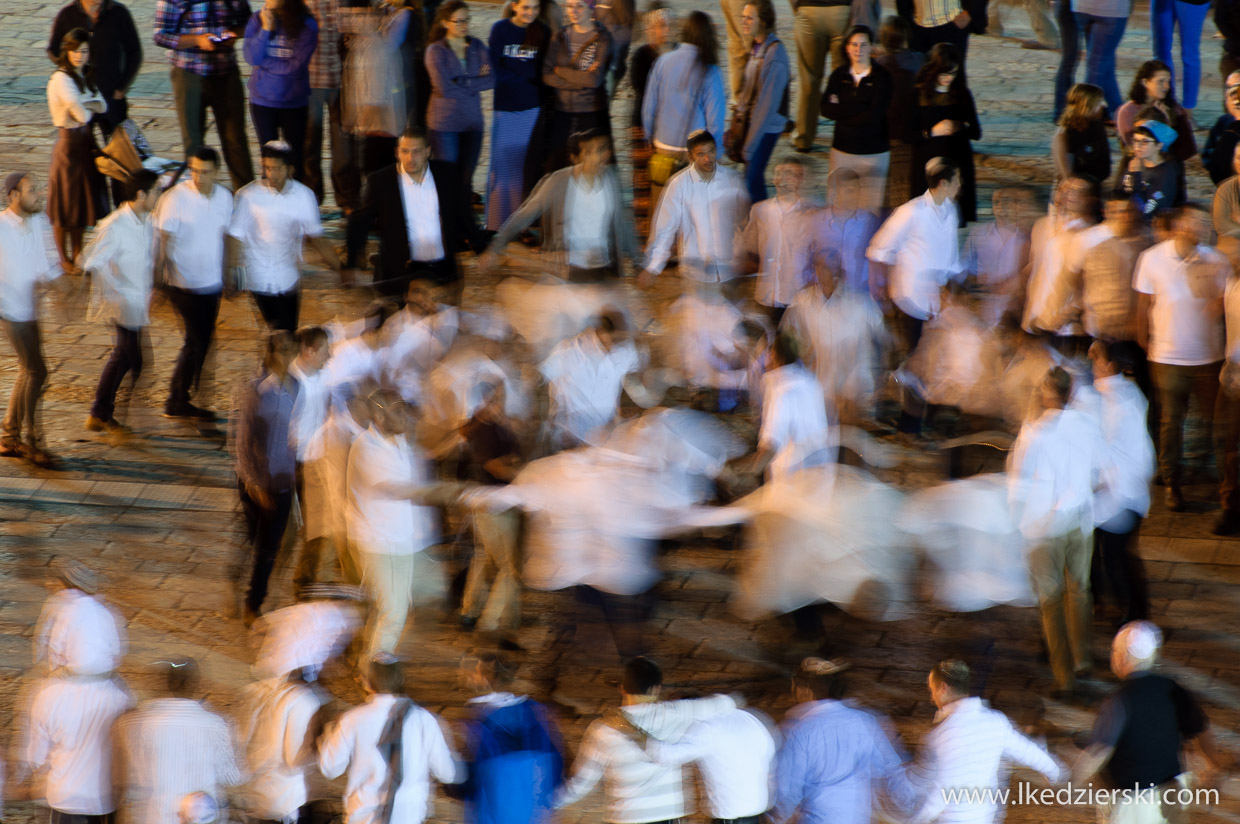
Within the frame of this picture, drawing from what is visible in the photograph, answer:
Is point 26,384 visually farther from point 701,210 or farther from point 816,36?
point 816,36

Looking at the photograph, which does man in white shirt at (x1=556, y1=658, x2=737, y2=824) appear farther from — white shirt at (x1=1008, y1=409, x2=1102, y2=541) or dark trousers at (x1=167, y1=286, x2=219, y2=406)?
dark trousers at (x1=167, y1=286, x2=219, y2=406)

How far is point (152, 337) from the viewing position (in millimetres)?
12859

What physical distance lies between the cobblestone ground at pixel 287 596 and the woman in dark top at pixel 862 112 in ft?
5.75

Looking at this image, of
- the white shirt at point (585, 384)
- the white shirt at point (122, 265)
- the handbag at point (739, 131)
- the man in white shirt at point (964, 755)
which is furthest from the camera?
the handbag at point (739, 131)

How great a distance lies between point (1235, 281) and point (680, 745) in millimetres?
5039

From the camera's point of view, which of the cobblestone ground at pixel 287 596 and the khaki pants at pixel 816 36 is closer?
the cobblestone ground at pixel 287 596

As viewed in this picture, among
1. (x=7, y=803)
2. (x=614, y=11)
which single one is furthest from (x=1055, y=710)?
(x=614, y=11)

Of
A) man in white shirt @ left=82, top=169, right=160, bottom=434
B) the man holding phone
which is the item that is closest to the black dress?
the man holding phone

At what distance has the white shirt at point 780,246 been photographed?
11023 mm

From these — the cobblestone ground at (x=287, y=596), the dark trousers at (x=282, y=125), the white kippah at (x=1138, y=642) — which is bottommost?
the cobblestone ground at (x=287, y=596)

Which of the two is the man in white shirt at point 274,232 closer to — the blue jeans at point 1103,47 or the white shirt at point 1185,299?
the white shirt at point 1185,299

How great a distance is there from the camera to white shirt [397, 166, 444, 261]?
11.2 m

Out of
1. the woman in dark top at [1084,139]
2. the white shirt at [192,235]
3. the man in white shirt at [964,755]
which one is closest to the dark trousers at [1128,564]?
the man in white shirt at [964,755]

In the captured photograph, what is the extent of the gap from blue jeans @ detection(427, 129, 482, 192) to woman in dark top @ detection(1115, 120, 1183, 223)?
16.7 feet
